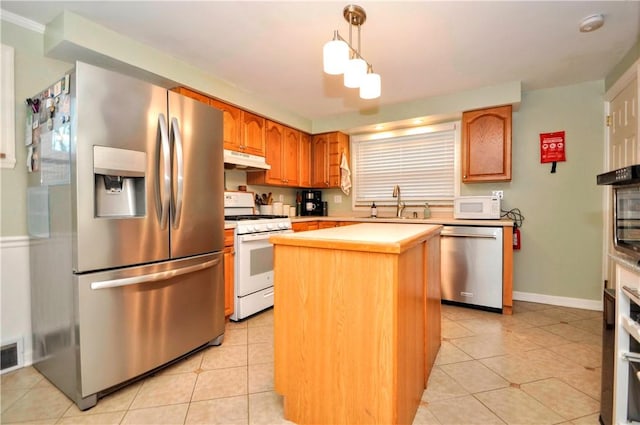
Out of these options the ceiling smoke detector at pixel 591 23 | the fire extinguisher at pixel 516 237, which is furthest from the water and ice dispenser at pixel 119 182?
the fire extinguisher at pixel 516 237

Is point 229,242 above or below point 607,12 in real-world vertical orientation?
below

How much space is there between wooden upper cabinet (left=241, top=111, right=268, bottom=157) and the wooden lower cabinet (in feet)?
3.72

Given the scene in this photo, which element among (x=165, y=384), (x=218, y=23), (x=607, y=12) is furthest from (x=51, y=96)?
(x=607, y=12)

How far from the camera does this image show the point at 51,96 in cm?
175

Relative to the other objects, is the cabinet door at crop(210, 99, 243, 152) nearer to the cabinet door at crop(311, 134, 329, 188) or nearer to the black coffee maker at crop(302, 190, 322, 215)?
the cabinet door at crop(311, 134, 329, 188)

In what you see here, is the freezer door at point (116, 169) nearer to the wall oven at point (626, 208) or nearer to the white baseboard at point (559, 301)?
the wall oven at point (626, 208)

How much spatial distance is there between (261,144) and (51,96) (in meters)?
2.08

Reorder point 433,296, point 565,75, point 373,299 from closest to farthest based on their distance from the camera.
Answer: point 373,299, point 433,296, point 565,75

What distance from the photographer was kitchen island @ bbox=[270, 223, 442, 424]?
1201mm

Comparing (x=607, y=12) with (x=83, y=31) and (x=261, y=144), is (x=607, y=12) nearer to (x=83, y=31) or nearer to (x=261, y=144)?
(x=261, y=144)

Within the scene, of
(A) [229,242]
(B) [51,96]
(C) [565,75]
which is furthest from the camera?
(C) [565,75]

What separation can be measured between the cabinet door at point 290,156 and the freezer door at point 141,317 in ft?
6.74

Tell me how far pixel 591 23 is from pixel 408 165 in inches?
89.3

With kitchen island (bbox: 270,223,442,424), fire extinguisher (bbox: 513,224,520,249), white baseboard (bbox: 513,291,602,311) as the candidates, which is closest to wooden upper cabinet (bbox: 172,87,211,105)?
kitchen island (bbox: 270,223,442,424)
